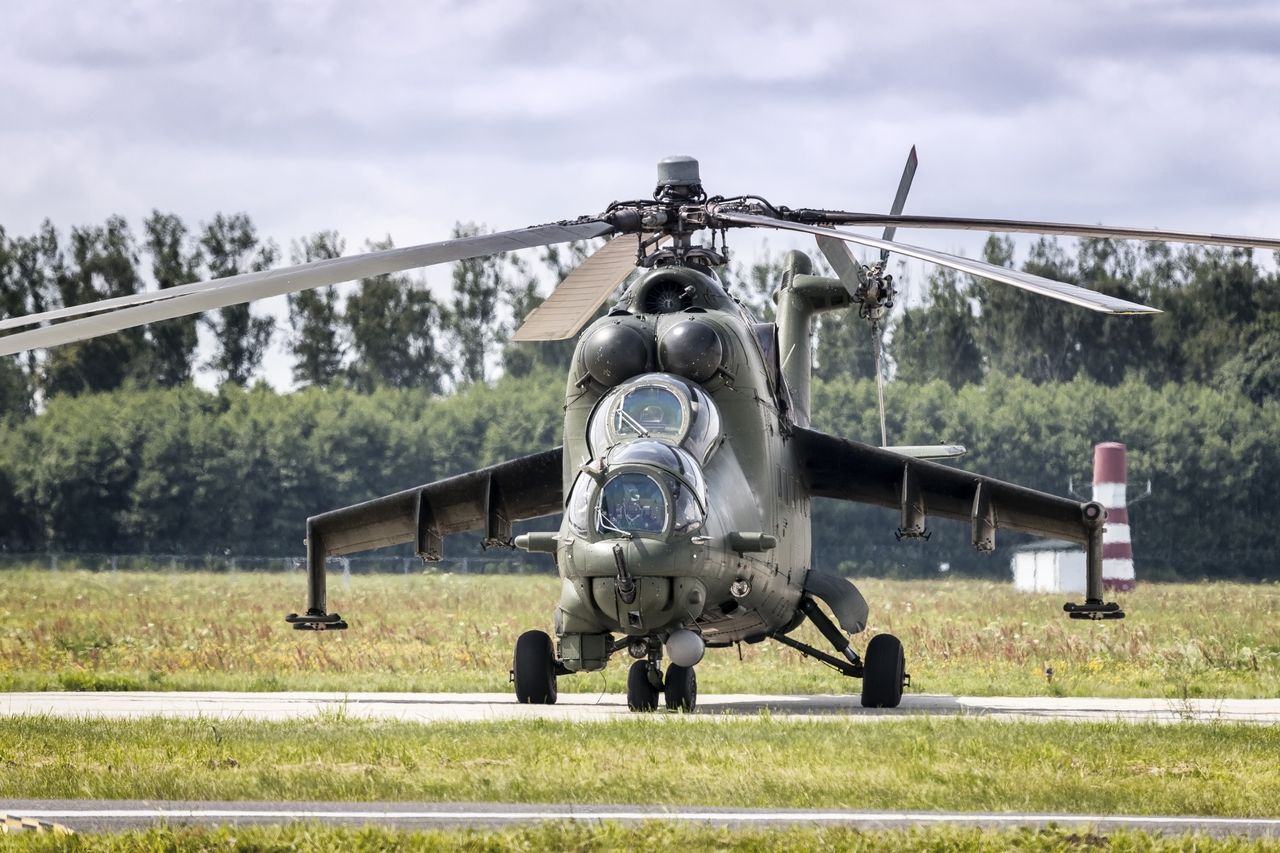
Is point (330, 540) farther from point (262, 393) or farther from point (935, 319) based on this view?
point (935, 319)

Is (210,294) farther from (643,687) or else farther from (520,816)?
(643,687)

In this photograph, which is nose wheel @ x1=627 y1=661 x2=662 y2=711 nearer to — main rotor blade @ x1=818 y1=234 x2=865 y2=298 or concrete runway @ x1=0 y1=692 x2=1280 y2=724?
concrete runway @ x1=0 y1=692 x2=1280 y2=724

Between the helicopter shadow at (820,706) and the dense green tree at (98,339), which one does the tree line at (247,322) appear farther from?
the helicopter shadow at (820,706)

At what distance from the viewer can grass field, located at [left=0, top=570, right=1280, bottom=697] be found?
22.5m

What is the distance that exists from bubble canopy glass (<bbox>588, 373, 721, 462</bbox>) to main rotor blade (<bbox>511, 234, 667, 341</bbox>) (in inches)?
32.0

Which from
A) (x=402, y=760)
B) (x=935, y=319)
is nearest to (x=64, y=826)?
(x=402, y=760)

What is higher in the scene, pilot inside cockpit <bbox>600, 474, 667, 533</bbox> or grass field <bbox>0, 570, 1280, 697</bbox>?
pilot inside cockpit <bbox>600, 474, 667, 533</bbox>

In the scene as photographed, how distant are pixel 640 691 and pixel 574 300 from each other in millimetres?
3916

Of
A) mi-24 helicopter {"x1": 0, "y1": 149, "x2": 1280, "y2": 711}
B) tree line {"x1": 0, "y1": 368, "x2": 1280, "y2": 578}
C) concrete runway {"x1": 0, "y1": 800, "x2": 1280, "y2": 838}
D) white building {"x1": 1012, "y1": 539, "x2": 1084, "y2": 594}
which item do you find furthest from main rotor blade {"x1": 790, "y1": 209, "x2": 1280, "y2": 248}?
tree line {"x1": 0, "y1": 368, "x2": 1280, "y2": 578}


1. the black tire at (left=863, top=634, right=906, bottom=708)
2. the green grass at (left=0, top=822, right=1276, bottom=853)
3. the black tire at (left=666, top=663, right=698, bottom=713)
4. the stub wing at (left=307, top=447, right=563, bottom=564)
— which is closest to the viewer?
the green grass at (left=0, top=822, right=1276, bottom=853)

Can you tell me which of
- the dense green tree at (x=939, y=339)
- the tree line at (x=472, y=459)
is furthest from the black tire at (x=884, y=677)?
the dense green tree at (x=939, y=339)

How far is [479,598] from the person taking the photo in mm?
44125

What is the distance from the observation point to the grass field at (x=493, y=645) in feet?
73.8

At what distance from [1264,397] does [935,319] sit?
19.2 metres
